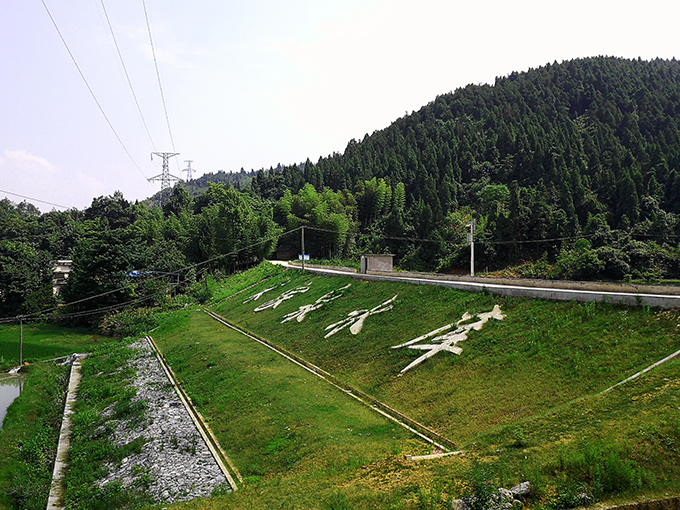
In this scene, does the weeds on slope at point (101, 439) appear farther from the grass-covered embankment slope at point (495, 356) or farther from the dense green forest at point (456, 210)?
the dense green forest at point (456, 210)

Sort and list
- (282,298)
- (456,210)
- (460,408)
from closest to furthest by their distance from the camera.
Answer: (460,408)
(282,298)
(456,210)

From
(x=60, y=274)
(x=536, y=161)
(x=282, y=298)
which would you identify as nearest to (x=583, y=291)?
(x=282, y=298)

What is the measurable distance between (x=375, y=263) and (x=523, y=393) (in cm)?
1915

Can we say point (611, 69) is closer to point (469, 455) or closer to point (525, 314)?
point (525, 314)

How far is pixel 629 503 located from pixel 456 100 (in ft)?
443

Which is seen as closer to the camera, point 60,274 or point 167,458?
point 167,458

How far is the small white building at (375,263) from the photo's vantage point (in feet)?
96.9

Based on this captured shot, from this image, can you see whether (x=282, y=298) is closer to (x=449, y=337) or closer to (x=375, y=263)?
(x=375, y=263)

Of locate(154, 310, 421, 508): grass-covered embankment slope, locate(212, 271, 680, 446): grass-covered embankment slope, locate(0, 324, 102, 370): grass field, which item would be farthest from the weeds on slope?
locate(0, 324, 102, 370): grass field

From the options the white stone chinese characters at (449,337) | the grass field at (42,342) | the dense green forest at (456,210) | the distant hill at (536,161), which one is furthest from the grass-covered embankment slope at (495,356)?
the distant hill at (536,161)

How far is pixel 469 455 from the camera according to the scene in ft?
27.5

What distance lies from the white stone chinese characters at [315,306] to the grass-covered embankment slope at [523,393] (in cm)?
475

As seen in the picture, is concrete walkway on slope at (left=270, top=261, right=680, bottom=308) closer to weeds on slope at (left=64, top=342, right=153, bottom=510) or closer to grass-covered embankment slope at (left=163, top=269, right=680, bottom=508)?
grass-covered embankment slope at (left=163, top=269, right=680, bottom=508)

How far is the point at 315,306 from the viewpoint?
26016 millimetres
